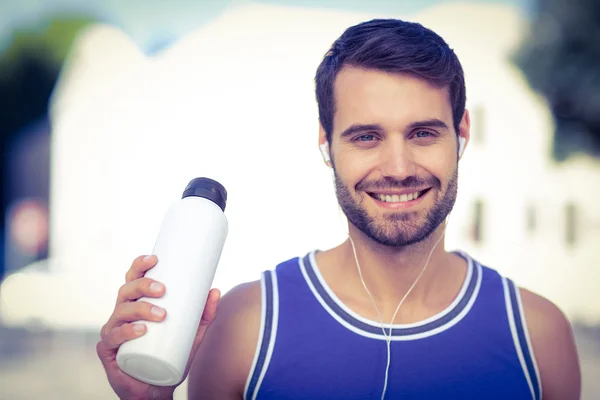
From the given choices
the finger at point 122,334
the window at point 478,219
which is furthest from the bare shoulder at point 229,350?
the window at point 478,219

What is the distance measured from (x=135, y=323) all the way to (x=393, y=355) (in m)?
0.88

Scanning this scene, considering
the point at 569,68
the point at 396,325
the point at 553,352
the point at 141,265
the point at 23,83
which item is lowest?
the point at 553,352

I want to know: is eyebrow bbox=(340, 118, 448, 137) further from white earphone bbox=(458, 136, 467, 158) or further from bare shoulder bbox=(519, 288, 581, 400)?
bare shoulder bbox=(519, 288, 581, 400)

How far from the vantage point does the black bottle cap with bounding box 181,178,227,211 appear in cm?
169

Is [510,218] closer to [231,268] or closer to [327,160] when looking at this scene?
[231,268]

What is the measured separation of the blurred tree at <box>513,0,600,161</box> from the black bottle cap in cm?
982

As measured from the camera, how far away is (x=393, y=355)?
2020mm

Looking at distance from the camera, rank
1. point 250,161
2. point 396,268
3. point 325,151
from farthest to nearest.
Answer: point 250,161 < point 325,151 < point 396,268

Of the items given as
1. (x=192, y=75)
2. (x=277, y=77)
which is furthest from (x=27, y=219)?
(x=277, y=77)

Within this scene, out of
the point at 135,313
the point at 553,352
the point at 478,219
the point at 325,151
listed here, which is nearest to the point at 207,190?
the point at 135,313

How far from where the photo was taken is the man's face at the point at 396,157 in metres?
1.97

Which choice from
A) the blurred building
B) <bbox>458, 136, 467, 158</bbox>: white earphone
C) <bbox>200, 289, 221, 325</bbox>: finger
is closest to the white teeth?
<bbox>458, 136, 467, 158</bbox>: white earphone

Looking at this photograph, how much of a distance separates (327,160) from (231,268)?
11.1m

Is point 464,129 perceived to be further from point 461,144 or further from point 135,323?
point 135,323
